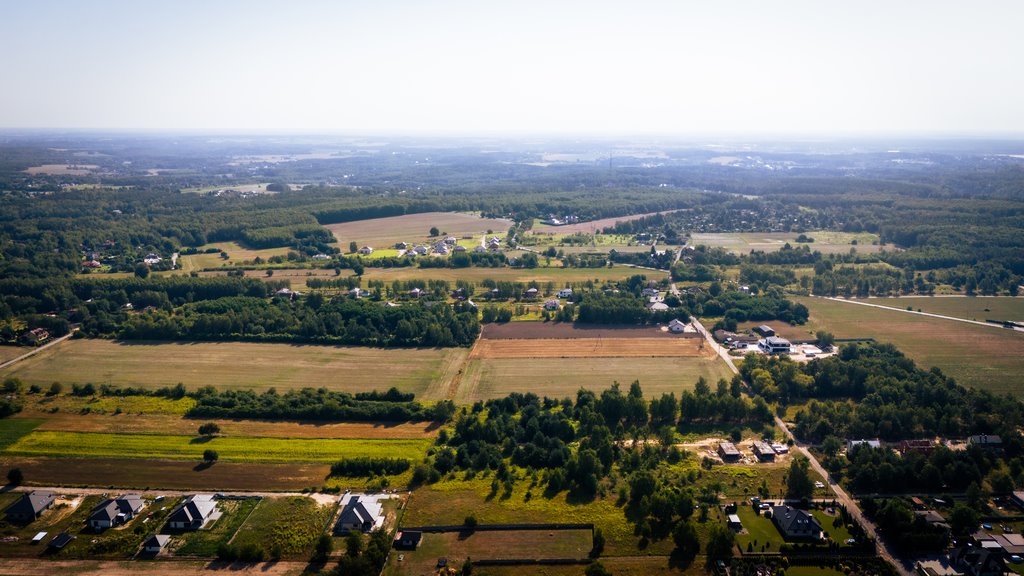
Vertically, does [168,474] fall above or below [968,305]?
below

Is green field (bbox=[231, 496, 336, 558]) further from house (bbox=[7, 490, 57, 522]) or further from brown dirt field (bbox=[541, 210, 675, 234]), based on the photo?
brown dirt field (bbox=[541, 210, 675, 234])

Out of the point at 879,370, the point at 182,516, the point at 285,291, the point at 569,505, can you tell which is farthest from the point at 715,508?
the point at 285,291

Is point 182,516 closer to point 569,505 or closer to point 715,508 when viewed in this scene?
point 569,505

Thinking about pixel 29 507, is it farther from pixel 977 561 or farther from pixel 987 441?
pixel 987 441

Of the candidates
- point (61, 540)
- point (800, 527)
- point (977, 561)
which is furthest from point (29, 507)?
point (977, 561)

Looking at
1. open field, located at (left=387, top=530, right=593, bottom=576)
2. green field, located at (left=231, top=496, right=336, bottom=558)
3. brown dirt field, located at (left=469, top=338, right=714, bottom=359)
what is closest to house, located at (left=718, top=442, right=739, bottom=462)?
open field, located at (left=387, top=530, right=593, bottom=576)
